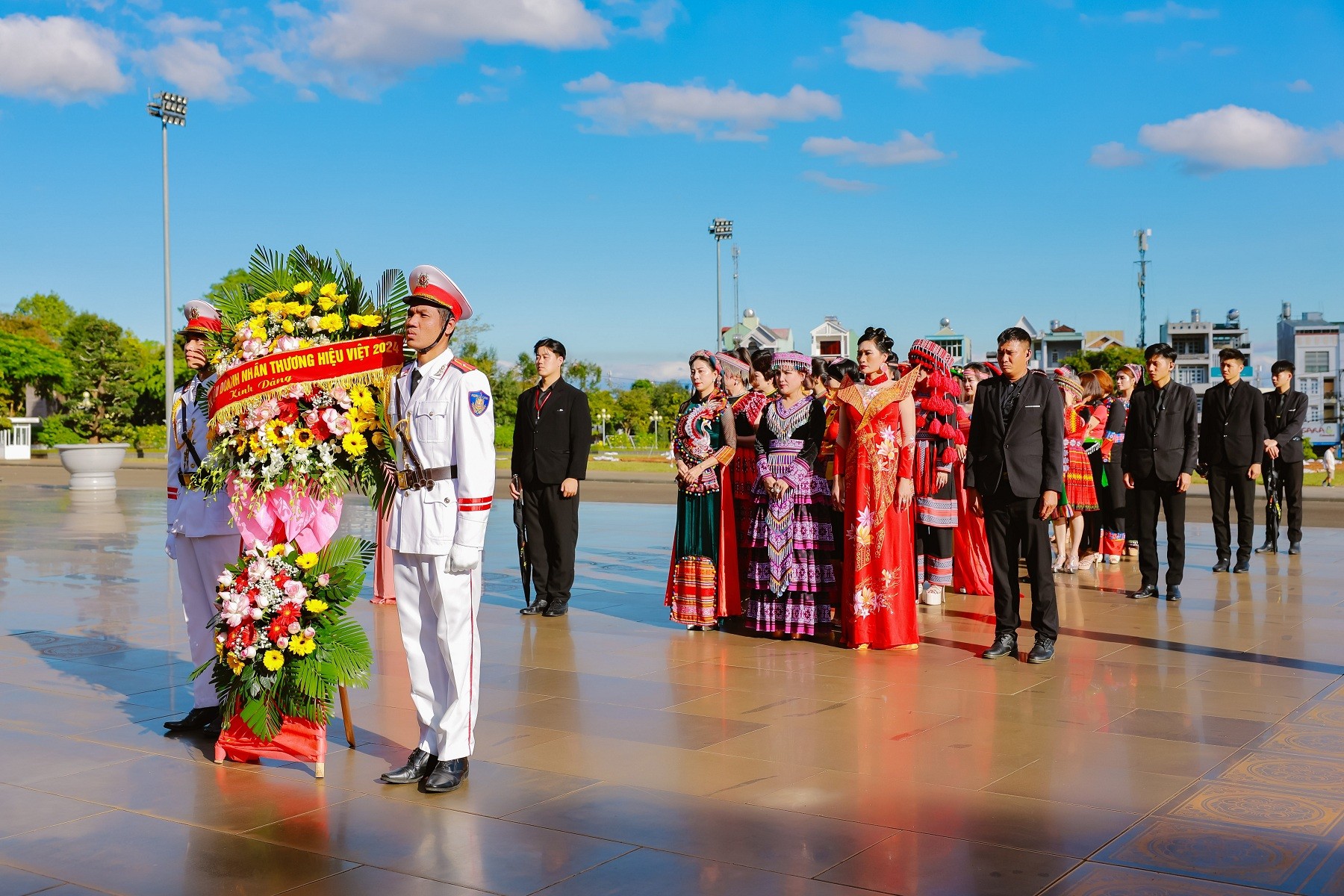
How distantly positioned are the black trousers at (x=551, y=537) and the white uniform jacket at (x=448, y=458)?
4.11m

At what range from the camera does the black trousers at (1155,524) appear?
9039 millimetres

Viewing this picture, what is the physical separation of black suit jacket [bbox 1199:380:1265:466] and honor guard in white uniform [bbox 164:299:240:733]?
8513mm

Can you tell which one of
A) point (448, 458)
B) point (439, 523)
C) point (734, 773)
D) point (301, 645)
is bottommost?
point (734, 773)

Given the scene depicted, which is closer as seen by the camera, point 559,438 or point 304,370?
point 304,370

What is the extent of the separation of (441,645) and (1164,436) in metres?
6.38

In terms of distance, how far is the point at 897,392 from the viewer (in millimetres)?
7312

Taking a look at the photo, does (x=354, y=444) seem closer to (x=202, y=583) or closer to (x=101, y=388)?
(x=202, y=583)

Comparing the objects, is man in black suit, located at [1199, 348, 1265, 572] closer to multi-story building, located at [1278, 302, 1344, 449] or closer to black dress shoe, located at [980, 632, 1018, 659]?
black dress shoe, located at [980, 632, 1018, 659]

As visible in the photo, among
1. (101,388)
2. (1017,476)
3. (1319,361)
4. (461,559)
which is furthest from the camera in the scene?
(1319,361)

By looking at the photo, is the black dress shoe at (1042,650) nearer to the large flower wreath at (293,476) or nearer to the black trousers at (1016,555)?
the black trousers at (1016,555)

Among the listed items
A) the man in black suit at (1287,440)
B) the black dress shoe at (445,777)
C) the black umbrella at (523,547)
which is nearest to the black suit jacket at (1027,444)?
the black umbrella at (523,547)

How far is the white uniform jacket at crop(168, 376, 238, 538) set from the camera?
5.41 m

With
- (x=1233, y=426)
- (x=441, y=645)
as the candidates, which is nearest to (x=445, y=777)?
(x=441, y=645)

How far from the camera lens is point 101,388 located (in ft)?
170
